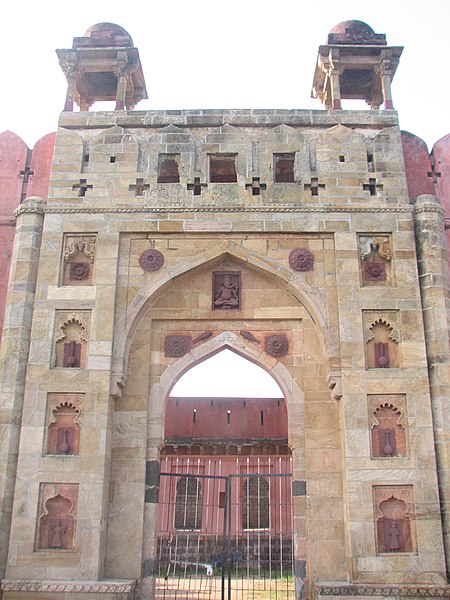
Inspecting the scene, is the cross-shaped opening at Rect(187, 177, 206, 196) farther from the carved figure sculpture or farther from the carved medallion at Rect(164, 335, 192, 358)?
the carved medallion at Rect(164, 335, 192, 358)

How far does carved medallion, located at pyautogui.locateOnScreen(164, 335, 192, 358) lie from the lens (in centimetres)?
946

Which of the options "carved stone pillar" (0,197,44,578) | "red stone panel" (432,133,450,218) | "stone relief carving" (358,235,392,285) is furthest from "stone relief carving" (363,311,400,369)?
"carved stone pillar" (0,197,44,578)

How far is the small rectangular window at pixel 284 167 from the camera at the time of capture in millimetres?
10203

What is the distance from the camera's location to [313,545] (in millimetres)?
8438

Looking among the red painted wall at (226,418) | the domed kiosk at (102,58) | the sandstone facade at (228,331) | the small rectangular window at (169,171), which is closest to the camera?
the sandstone facade at (228,331)

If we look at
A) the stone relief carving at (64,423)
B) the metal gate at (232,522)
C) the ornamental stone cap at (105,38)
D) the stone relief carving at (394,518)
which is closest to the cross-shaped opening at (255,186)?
the ornamental stone cap at (105,38)

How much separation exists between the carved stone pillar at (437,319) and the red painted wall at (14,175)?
562 cm

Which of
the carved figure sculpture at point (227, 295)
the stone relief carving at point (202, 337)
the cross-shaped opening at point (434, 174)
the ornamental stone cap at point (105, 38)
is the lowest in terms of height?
the stone relief carving at point (202, 337)

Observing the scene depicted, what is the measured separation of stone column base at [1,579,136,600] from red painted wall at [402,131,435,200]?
6.81 metres

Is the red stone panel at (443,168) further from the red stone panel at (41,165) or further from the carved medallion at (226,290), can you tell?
the red stone panel at (41,165)

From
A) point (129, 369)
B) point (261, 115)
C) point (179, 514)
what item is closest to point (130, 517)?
point (129, 369)

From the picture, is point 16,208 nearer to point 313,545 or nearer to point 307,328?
point 307,328

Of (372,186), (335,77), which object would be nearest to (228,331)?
(372,186)

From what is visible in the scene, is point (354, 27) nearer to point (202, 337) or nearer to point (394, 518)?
point (202, 337)
